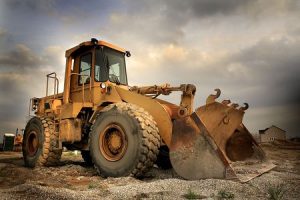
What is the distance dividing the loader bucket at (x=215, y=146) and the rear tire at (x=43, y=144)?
14.4 feet

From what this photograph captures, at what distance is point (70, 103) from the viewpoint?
9344mm

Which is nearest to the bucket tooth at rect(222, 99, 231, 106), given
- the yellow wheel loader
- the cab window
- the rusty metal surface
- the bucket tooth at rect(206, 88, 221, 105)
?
the yellow wheel loader

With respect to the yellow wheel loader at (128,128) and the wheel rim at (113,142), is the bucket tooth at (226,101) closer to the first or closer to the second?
the yellow wheel loader at (128,128)

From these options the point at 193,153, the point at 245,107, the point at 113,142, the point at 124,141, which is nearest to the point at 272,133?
the point at 245,107

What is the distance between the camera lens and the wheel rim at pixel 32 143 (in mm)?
9944

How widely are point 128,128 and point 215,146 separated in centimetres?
193

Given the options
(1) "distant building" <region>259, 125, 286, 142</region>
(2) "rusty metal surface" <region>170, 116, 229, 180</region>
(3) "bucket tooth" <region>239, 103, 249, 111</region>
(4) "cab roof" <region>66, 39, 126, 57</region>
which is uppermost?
(4) "cab roof" <region>66, 39, 126, 57</region>

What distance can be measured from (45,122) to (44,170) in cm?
144

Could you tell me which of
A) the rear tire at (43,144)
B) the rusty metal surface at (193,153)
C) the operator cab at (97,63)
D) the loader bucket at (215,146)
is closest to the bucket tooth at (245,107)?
the loader bucket at (215,146)

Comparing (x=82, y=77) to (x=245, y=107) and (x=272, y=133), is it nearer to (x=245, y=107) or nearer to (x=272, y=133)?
(x=245, y=107)

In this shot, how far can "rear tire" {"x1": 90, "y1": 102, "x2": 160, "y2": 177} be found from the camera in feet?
21.8

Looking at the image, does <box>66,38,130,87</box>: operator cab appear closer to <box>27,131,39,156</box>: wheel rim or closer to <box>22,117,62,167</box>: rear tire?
<box>22,117,62,167</box>: rear tire

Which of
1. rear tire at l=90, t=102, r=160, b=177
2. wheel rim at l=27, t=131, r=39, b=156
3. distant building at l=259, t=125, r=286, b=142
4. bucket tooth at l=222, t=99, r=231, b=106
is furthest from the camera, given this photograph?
distant building at l=259, t=125, r=286, b=142

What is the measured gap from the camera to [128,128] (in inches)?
276
